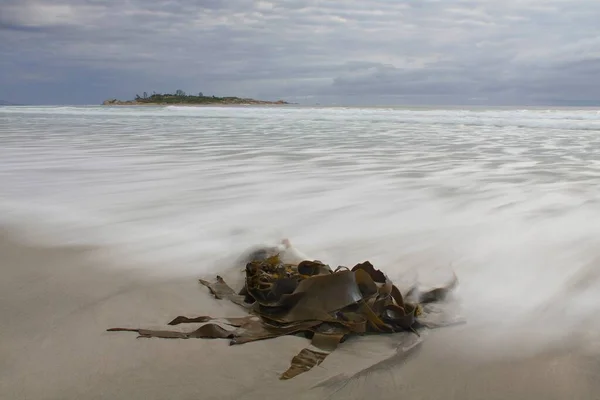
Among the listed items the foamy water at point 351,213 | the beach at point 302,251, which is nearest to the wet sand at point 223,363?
the beach at point 302,251

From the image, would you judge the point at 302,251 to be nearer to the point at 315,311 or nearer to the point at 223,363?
the point at 315,311

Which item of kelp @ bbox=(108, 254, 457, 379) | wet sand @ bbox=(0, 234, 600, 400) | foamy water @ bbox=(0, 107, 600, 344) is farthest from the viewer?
foamy water @ bbox=(0, 107, 600, 344)

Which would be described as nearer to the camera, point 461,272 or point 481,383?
point 481,383

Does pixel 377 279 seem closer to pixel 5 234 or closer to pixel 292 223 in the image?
pixel 292 223

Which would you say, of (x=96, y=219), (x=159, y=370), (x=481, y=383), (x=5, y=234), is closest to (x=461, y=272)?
(x=481, y=383)

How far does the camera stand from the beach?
1.20 metres

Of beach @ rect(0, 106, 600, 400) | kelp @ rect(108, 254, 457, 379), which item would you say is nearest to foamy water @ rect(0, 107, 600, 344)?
beach @ rect(0, 106, 600, 400)

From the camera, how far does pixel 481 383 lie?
1.20 meters

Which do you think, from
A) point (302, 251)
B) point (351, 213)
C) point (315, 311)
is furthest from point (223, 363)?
point (351, 213)

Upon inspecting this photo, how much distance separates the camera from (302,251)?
83.4 inches

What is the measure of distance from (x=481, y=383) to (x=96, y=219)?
6.32 feet

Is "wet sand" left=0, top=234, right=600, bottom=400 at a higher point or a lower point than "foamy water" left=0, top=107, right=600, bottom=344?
lower

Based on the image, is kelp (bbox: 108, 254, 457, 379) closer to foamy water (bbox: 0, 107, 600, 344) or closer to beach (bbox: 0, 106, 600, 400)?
beach (bbox: 0, 106, 600, 400)

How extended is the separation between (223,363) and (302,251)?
89cm
